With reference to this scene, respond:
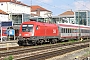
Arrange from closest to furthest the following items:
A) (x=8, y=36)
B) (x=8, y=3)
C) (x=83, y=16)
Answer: (x=8, y=36), (x=83, y=16), (x=8, y=3)

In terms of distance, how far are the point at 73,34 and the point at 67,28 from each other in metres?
3.81

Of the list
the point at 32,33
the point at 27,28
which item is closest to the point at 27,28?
the point at 27,28

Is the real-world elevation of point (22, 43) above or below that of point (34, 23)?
below

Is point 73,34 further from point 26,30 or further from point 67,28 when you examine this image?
point 26,30

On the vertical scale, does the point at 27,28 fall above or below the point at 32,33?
above

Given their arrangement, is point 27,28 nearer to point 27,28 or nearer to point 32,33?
point 27,28

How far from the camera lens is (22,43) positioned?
107 feet

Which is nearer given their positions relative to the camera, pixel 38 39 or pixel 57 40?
pixel 38 39

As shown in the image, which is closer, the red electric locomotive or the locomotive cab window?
the red electric locomotive

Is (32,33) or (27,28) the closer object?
(32,33)

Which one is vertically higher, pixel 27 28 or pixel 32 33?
pixel 27 28

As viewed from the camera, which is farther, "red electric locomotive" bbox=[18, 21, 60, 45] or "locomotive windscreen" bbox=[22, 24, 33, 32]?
"locomotive windscreen" bbox=[22, 24, 33, 32]

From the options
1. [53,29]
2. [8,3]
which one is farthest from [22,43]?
[8,3]

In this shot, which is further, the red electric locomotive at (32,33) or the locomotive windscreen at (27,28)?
the locomotive windscreen at (27,28)
